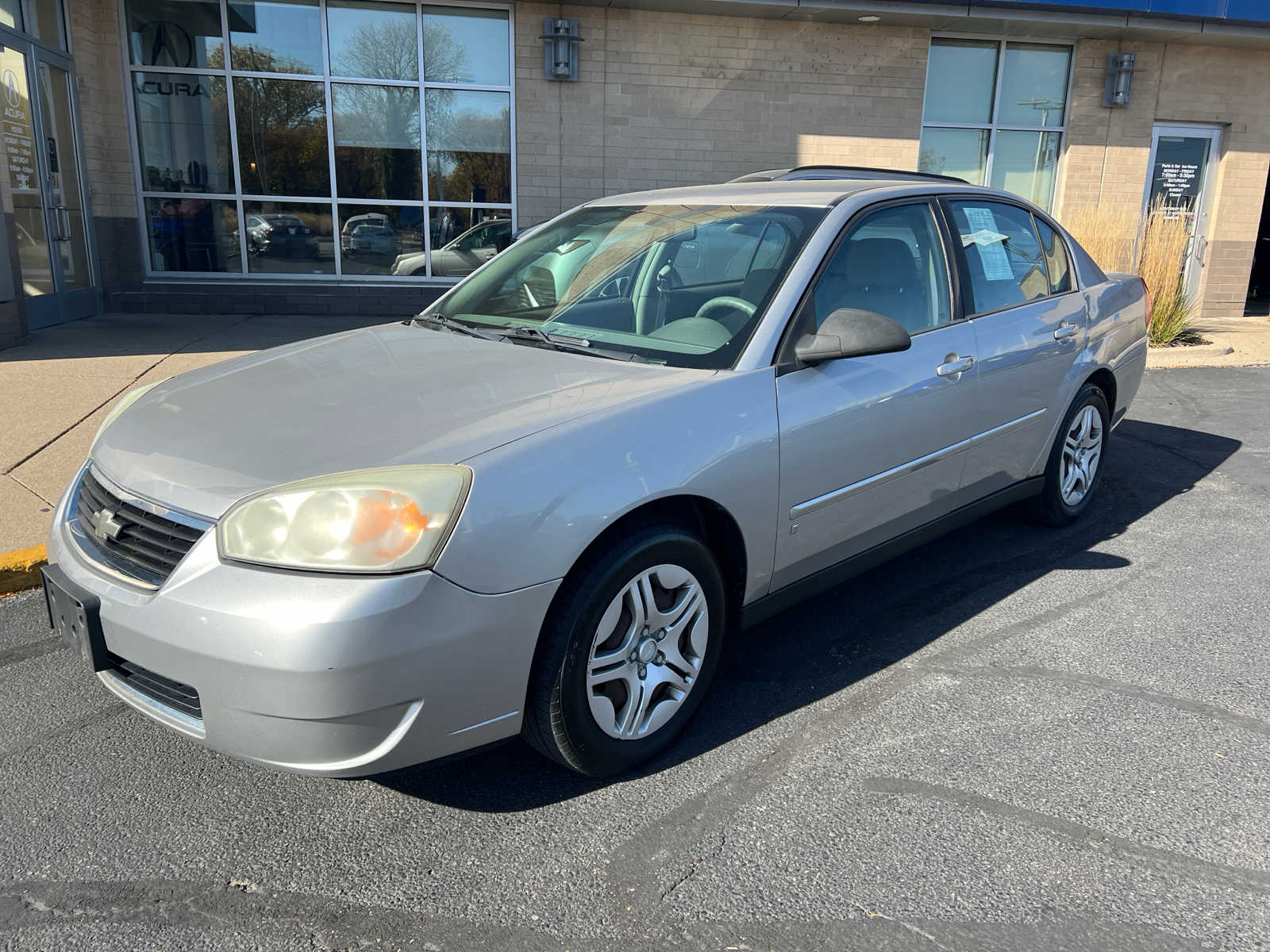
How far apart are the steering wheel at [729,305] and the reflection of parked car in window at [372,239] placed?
975 cm

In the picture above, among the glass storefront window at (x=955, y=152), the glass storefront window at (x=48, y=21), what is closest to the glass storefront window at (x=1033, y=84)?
the glass storefront window at (x=955, y=152)

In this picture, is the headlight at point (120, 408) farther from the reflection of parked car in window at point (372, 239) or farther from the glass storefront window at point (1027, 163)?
the glass storefront window at point (1027, 163)

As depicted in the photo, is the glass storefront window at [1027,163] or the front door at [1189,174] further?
the front door at [1189,174]

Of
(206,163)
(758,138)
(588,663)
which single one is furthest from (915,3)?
(588,663)

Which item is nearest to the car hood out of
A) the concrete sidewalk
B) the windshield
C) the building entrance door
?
the windshield

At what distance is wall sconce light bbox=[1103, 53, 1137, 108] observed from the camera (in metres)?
12.9

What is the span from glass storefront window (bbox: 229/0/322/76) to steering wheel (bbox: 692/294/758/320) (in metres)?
10.2

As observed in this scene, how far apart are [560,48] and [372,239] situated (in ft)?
10.8

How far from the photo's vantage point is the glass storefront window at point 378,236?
12.0 m

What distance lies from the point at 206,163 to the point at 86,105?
4.41 ft

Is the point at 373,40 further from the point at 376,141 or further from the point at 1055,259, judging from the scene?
the point at 1055,259

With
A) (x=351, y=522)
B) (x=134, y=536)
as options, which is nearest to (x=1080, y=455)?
(x=351, y=522)

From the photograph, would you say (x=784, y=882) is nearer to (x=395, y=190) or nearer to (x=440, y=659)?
(x=440, y=659)

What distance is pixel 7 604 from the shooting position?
3.85 metres
